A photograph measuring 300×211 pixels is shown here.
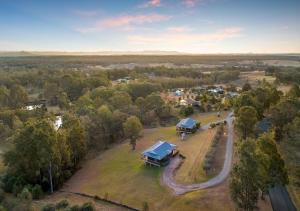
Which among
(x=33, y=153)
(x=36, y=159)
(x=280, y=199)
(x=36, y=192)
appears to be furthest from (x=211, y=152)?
(x=33, y=153)

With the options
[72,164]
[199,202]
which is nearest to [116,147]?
[72,164]

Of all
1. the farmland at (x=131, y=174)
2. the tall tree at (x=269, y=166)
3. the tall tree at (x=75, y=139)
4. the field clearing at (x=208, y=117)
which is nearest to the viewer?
the tall tree at (x=269, y=166)

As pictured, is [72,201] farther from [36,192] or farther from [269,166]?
[269,166]

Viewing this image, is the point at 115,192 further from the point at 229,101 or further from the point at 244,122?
the point at 229,101

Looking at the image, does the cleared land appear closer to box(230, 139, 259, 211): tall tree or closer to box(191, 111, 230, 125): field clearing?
box(230, 139, 259, 211): tall tree

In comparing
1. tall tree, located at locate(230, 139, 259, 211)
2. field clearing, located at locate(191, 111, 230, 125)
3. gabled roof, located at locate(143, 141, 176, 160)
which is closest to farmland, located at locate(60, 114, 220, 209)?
gabled roof, located at locate(143, 141, 176, 160)

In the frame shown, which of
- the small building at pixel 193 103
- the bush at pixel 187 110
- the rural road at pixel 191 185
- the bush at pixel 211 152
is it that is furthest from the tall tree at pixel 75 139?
the small building at pixel 193 103

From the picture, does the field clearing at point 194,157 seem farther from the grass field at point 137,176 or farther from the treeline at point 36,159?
the treeline at point 36,159
